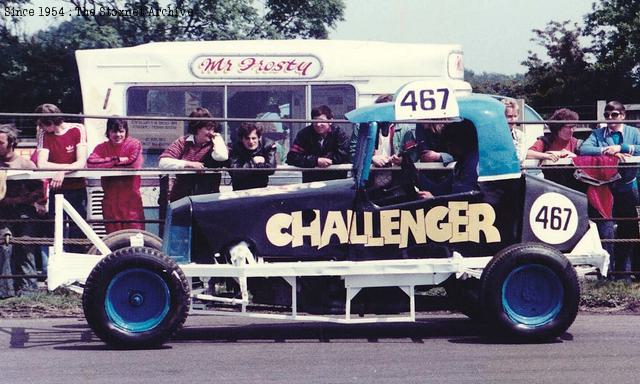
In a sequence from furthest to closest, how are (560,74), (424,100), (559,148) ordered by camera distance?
(560,74) < (559,148) < (424,100)

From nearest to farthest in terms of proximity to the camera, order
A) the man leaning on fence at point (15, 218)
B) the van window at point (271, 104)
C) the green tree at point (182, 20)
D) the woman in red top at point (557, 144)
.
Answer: the man leaning on fence at point (15, 218) < the woman in red top at point (557, 144) < the van window at point (271, 104) < the green tree at point (182, 20)

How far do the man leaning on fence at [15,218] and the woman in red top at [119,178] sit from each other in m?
0.65

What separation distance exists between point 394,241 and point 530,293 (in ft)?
3.50

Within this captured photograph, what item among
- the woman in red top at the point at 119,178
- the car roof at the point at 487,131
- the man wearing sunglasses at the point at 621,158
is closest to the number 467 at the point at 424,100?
the car roof at the point at 487,131

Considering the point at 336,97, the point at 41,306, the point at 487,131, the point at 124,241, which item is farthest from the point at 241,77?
the point at 487,131

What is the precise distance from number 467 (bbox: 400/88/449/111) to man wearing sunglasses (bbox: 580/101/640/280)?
3.13 metres

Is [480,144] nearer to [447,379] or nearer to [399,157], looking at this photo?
→ [399,157]

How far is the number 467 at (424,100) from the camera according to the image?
8.99 metres

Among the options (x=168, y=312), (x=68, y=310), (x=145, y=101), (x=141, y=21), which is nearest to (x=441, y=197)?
(x=168, y=312)

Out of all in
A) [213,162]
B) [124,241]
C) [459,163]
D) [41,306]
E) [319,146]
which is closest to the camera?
[459,163]

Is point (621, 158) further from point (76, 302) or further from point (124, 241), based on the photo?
point (76, 302)

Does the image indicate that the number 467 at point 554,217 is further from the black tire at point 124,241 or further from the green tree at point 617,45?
the green tree at point 617,45

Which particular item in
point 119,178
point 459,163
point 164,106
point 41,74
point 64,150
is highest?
point 41,74

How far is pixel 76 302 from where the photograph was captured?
11000 mm
